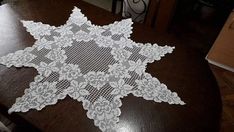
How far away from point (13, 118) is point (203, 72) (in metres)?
0.79

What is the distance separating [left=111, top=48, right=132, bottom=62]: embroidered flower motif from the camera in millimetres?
962

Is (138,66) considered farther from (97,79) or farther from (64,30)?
(64,30)

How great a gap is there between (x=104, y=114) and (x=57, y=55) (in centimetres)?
38

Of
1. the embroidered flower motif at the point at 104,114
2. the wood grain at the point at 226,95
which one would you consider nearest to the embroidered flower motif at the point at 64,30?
the embroidered flower motif at the point at 104,114

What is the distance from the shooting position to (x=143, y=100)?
80 cm

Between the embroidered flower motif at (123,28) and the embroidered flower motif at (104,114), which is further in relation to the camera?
the embroidered flower motif at (123,28)

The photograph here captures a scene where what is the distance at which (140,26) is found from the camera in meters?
1.19

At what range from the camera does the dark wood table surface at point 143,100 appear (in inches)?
27.7

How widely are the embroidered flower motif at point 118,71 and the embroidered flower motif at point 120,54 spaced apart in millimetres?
46

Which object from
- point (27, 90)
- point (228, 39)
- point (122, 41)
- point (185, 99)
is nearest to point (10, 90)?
point (27, 90)

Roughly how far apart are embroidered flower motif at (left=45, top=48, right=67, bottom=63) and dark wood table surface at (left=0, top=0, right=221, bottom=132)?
0.11m

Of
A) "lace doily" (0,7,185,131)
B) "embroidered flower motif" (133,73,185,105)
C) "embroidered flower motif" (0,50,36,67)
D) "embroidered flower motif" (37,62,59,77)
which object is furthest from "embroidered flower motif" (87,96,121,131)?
"embroidered flower motif" (0,50,36,67)

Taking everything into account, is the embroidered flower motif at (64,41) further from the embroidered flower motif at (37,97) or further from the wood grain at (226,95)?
the wood grain at (226,95)

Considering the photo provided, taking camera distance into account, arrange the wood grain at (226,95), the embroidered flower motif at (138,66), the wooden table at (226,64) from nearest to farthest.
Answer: the embroidered flower motif at (138,66) < the wood grain at (226,95) < the wooden table at (226,64)
